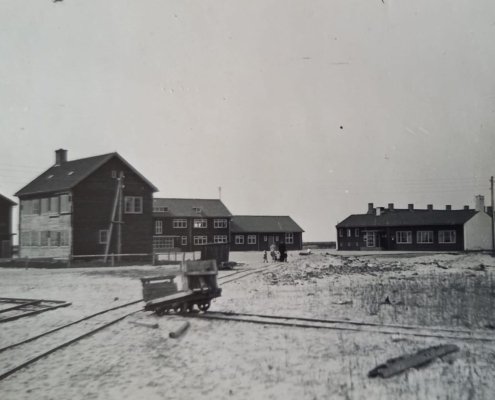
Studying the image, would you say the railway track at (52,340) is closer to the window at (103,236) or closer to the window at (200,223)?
the window at (103,236)

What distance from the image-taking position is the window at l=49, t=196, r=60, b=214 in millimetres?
33938

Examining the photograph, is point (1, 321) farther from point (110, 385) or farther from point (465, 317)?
point (465, 317)

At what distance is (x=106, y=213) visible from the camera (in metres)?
33.5

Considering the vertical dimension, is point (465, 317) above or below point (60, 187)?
below

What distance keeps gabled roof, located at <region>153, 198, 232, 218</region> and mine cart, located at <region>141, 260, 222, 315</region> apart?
45.9 metres

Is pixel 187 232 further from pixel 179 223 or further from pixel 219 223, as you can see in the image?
pixel 219 223

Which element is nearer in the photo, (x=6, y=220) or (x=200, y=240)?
(x=6, y=220)

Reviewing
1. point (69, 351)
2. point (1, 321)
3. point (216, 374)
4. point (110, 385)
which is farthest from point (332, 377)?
point (1, 321)

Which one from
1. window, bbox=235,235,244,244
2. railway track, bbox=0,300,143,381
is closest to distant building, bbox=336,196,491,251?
window, bbox=235,235,244,244

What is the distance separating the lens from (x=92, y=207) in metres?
33.0

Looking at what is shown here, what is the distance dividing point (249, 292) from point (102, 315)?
5.54 meters

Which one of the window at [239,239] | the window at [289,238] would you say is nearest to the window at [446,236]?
the window at [289,238]

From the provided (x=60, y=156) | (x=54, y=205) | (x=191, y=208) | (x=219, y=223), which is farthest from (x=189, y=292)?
(x=219, y=223)

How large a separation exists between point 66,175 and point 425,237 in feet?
127
